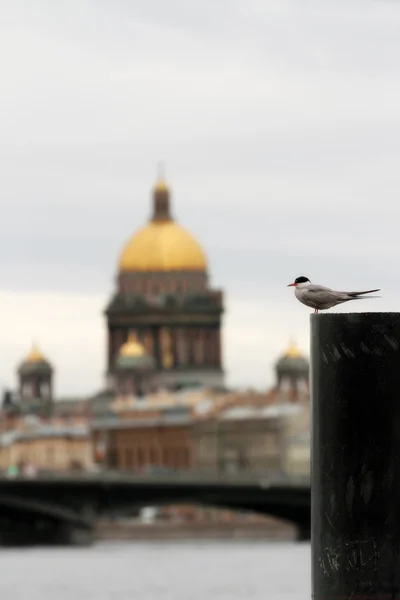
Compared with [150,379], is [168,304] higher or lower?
higher

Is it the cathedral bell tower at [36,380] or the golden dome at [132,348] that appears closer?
the golden dome at [132,348]

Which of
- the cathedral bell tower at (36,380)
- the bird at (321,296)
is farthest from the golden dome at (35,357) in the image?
the bird at (321,296)

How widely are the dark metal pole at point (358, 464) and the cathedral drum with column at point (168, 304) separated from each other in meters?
147

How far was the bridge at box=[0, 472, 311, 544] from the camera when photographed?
245 ft

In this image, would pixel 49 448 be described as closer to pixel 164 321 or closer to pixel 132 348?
pixel 132 348

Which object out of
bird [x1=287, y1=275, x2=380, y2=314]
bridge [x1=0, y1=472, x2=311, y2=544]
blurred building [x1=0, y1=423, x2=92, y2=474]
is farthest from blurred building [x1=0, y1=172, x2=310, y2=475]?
bird [x1=287, y1=275, x2=380, y2=314]

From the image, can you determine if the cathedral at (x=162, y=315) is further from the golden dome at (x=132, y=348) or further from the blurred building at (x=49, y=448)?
the blurred building at (x=49, y=448)

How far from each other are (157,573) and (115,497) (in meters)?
27.7

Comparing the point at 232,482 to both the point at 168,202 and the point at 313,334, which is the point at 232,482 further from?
the point at 168,202

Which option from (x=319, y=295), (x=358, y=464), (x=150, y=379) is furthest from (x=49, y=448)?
(x=358, y=464)

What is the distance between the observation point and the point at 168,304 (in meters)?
157

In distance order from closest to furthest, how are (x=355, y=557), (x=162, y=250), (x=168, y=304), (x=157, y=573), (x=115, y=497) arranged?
(x=355, y=557) → (x=157, y=573) → (x=115, y=497) → (x=162, y=250) → (x=168, y=304)

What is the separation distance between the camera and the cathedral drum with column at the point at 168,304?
6176 inches

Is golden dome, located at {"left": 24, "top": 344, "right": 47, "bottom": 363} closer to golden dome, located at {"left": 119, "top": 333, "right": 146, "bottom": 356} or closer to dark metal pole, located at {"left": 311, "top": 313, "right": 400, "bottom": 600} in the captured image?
golden dome, located at {"left": 119, "top": 333, "right": 146, "bottom": 356}
